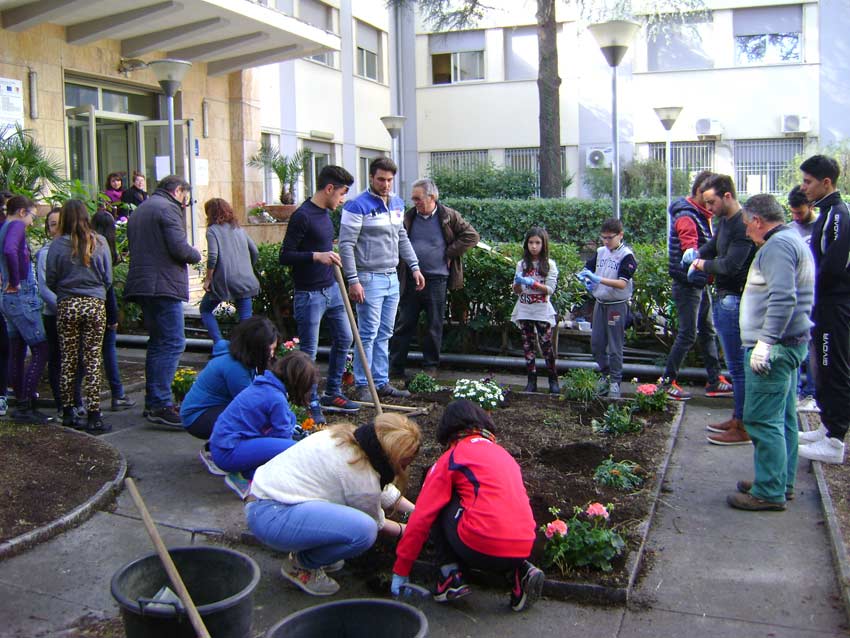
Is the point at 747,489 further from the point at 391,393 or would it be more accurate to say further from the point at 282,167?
the point at 282,167

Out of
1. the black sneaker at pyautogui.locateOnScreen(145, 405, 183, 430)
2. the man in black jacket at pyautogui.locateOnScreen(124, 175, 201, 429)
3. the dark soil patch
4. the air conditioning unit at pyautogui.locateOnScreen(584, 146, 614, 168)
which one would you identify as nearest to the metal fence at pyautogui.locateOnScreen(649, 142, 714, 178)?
the air conditioning unit at pyautogui.locateOnScreen(584, 146, 614, 168)

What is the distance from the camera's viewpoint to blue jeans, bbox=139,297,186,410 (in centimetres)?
695

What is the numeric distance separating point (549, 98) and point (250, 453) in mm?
20220

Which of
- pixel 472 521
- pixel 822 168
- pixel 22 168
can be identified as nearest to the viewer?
pixel 472 521

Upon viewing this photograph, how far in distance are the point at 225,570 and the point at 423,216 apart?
533cm

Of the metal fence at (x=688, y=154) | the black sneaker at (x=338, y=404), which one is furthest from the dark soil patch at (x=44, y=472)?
the metal fence at (x=688, y=154)

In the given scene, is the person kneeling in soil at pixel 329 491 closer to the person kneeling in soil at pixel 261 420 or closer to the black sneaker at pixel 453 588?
the black sneaker at pixel 453 588

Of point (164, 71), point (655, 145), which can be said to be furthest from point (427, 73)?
point (164, 71)

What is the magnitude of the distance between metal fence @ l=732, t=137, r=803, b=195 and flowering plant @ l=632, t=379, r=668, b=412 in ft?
71.7

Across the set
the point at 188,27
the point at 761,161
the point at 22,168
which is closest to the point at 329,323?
the point at 22,168

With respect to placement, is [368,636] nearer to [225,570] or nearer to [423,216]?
[225,570]

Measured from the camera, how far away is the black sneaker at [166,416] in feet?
22.8

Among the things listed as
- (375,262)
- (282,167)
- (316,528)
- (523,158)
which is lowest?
(316,528)

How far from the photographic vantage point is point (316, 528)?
4.04 m
